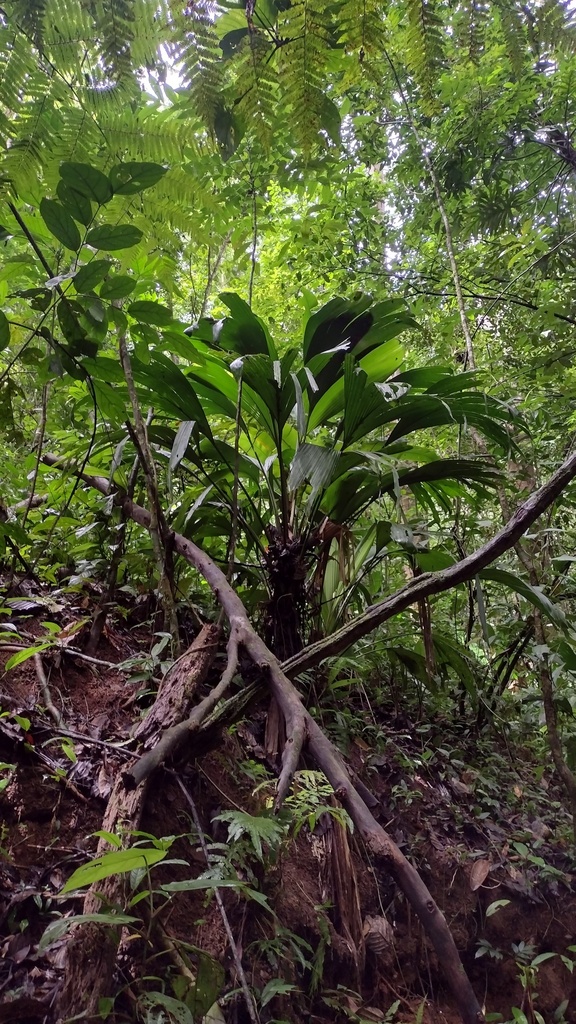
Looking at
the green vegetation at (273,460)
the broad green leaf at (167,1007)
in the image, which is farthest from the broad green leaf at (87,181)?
the broad green leaf at (167,1007)

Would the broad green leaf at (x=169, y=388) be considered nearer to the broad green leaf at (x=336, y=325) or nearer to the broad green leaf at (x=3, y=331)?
the broad green leaf at (x=336, y=325)

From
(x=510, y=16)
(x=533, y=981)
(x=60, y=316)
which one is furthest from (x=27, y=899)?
(x=510, y=16)

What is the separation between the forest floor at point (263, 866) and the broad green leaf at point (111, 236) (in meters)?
0.86

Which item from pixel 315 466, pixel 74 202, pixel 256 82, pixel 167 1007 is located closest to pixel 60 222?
pixel 74 202

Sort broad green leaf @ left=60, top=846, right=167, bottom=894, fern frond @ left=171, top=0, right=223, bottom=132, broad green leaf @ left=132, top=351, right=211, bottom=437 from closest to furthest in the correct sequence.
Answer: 1. broad green leaf @ left=60, top=846, right=167, bottom=894
2. fern frond @ left=171, top=0, right=223, bottom=132
3. broad green leaf @ left=132, top=351, right=211, bottom=437

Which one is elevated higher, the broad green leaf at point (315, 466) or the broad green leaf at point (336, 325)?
the broad green leaf at point (336, 325)

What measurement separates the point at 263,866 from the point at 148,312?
3.71 ft

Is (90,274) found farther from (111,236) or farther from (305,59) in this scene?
(305,59)

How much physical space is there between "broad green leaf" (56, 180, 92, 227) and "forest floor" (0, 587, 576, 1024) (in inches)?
35.1

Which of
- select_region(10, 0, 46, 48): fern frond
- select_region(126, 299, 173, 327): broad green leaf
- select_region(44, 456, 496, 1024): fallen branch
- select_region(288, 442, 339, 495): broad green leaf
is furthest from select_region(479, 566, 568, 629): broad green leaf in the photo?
select_region(10, 0, 46, 48): fern frond

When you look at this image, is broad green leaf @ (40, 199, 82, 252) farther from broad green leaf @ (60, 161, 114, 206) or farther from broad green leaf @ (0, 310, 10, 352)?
broad green leaf @ (0, 310, 10, 352)

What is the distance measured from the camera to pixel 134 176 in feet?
2.85

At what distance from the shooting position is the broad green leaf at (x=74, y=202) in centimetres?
84

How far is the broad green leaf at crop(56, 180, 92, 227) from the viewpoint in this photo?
2.75ft
